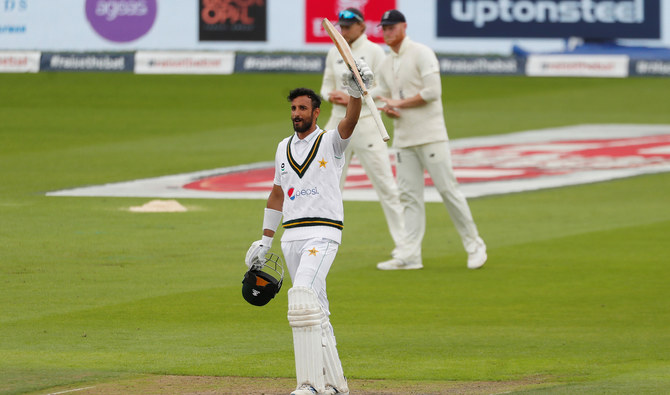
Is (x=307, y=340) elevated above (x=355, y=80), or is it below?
below

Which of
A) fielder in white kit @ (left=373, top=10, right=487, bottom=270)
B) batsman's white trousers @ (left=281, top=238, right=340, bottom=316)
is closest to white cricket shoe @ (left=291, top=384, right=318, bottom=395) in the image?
batsman's white trousers @ (left=281, top=238, right=340, bottom=316)

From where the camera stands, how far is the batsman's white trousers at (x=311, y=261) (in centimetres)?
748

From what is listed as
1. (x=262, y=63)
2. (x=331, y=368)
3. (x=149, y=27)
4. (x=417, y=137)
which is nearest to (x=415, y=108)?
(x=417, y=137)

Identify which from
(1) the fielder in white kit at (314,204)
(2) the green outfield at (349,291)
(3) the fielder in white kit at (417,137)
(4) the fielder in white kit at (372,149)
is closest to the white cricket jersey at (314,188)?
(1) the fielder in white kit at (314,204)

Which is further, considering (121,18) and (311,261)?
(121,18)

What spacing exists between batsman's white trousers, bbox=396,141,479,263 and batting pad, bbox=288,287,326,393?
16.3 ft

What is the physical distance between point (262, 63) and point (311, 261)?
24447 millimetres

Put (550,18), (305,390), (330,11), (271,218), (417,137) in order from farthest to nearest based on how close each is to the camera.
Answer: (550,18) < (330,11) < (417,137) < (271,218) < (305,390)

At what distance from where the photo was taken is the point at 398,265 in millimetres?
12328

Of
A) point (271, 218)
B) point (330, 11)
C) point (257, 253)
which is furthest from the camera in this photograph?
point (330, 11)

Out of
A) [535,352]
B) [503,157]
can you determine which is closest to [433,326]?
[535,352]

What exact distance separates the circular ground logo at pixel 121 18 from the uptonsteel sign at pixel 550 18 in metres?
6.64

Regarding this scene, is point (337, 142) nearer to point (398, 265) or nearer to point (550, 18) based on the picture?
point (398, 265)

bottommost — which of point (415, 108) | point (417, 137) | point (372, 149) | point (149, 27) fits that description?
point (372, 149)
